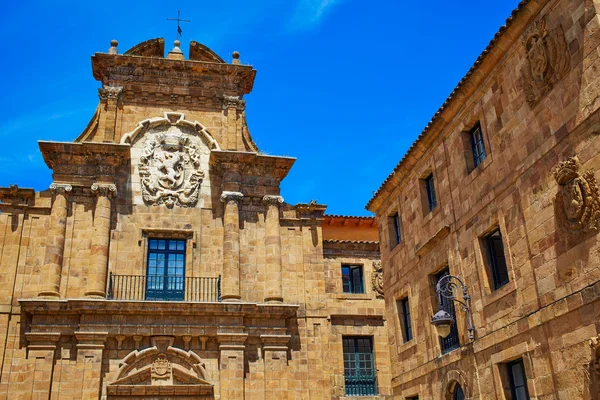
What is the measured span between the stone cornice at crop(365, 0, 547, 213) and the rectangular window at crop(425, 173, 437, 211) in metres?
0.66

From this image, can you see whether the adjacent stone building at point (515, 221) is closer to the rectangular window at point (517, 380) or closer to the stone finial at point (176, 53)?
the rectangular window at point (517, 380)

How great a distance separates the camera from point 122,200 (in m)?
23.9

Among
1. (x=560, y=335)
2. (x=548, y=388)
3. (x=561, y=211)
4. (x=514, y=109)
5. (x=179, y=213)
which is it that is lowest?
(x=548, y=388)

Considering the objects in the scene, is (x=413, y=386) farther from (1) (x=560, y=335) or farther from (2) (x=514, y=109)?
(2) (x=514, y=109)

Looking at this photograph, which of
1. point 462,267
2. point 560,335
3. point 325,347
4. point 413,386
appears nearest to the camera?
point 560,335

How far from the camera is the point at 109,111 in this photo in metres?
25.0

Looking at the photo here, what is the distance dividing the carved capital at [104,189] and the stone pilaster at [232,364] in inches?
262

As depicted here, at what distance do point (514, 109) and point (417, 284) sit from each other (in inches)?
233

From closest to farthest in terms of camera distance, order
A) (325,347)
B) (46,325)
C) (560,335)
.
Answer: (560,335)
(46,325)
(325,347)

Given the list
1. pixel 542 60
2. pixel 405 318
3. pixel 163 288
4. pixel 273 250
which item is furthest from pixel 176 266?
pixel 542 60

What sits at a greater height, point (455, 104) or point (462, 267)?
point (455, 104)

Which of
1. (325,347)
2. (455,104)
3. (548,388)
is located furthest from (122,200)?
(548,388)

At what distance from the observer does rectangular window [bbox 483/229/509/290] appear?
13.3 meters

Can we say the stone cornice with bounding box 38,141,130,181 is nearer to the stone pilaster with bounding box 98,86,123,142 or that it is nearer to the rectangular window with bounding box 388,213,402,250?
the stone pilaster with bounding box 98,86,123,142
